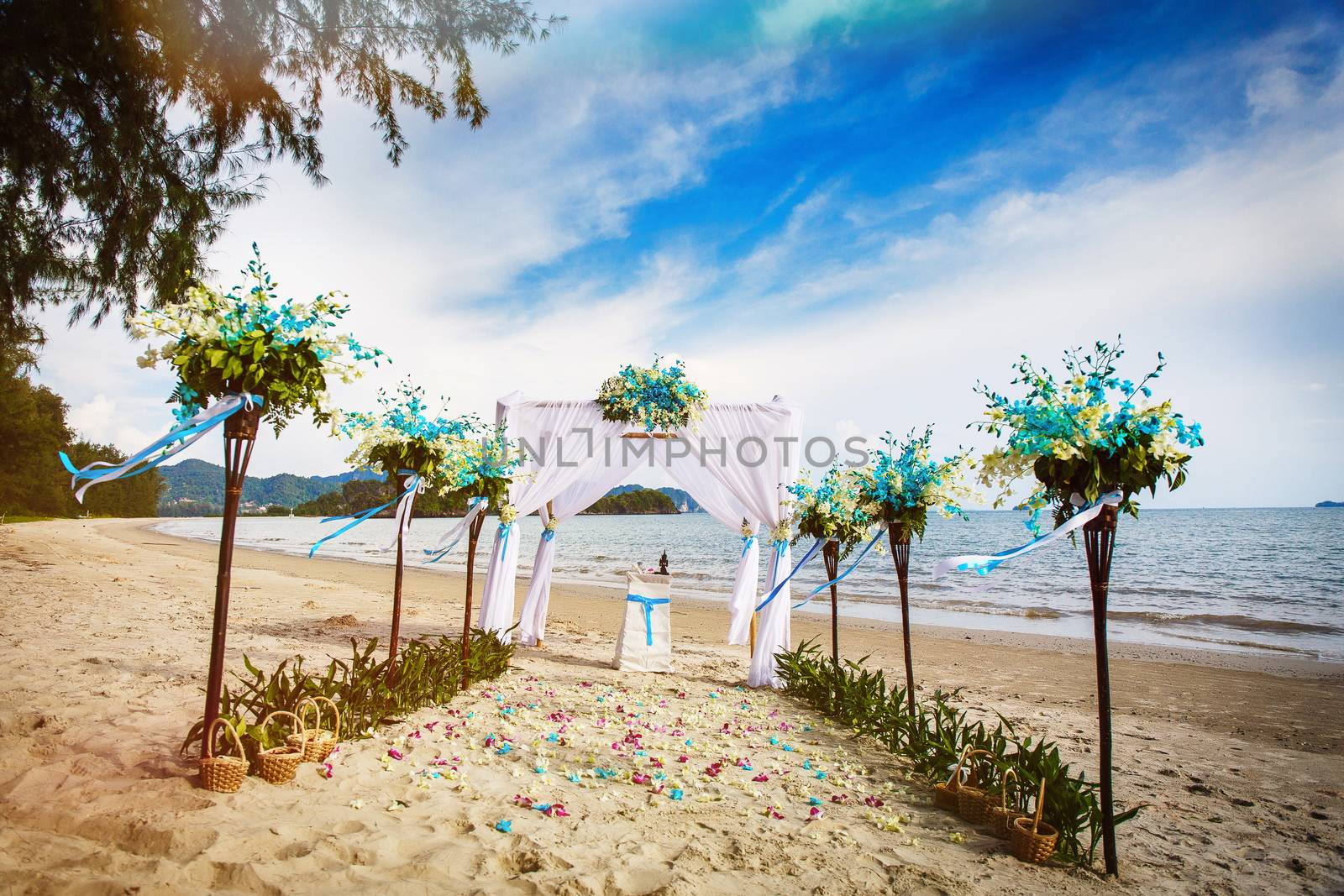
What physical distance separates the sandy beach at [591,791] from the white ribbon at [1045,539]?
153 cm

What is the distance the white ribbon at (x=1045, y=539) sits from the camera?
3664 millimetres

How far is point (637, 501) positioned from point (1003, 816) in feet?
343

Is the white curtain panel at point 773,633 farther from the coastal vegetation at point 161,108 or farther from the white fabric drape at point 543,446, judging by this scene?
the coastal vegetation at point 161,108

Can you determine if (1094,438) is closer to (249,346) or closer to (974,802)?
(974,802)

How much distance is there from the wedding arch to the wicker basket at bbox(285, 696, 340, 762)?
13.9 feet

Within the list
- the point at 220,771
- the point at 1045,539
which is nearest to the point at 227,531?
the point at 220,771

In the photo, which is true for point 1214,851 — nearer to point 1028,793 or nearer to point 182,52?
point 1028,793

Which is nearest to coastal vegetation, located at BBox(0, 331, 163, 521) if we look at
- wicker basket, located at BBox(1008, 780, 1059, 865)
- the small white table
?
the small white table

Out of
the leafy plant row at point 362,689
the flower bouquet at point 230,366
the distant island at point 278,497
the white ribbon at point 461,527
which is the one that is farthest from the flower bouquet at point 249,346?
the distant island at point 278,497

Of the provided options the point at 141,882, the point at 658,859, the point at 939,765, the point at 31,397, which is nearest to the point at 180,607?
the point at 141,882

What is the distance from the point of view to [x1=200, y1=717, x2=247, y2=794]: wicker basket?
11.9 ft

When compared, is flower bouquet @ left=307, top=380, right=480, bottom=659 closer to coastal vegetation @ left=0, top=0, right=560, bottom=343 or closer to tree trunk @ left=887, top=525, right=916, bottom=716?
coastal vegetation @ left=0, top=0, right=560, bottom=343

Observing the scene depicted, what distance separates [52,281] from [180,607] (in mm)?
7055

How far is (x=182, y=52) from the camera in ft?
15.5
